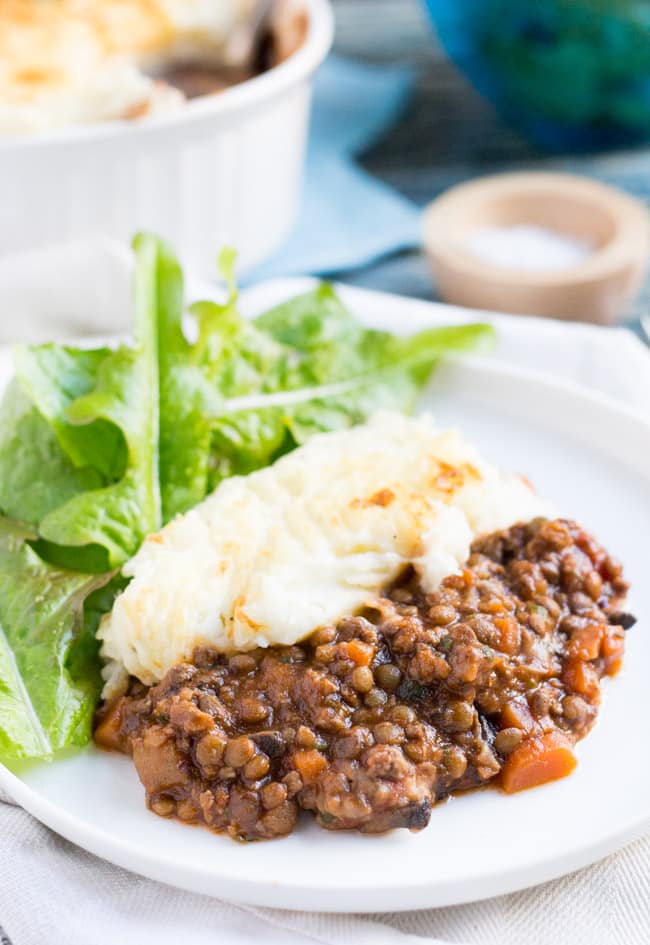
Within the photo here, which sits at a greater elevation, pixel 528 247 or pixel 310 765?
pixel 310 765

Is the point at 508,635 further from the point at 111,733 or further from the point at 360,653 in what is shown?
the point at 111,733

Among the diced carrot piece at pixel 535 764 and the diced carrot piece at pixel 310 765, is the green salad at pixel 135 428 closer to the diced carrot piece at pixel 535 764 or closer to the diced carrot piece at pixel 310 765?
the diced carrot piece at pixel 310 765

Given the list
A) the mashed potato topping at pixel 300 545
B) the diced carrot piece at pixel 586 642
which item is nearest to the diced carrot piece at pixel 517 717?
the diced carrot piece at pixel 586 642

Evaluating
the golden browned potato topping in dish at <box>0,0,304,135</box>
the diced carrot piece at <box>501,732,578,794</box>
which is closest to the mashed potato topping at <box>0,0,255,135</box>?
the golden browned potato topping in dish at <box>0,0,304,135</box>

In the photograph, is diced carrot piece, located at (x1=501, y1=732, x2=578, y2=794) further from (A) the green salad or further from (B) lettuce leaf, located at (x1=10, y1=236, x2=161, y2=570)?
(B) lettuce leaf, located at (x1=10, y1=236, x2=161, y2=570)

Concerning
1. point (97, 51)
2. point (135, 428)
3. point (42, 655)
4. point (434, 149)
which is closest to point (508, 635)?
point (42, 655)

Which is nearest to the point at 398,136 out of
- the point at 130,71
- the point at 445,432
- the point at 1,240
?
the point at 130,71

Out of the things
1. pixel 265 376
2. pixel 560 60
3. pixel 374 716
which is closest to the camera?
pixel 374 716
